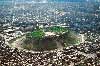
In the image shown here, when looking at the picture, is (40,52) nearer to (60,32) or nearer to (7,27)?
(60,32)

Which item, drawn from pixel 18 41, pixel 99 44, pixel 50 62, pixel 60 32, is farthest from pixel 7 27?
pixel 50 62

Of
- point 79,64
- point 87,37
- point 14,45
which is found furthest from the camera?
point 87,37

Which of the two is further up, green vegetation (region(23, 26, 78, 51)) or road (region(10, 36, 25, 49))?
green vegetation (region(23, 26, 78, 51))

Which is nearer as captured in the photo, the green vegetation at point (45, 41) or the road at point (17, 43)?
the green vegetation at point (45, 41)

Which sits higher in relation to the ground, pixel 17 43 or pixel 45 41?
pixel 45 41

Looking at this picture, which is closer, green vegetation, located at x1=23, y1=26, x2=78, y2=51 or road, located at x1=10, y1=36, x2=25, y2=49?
green vegetation, located at x1=23, y1=26, x2=78, y2=51

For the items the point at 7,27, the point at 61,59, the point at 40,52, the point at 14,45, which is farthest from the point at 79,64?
the point at 7,27

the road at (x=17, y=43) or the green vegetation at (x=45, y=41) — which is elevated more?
the green vegetation at (x=45, y=41)

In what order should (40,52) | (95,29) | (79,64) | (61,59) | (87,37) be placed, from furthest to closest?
(95,29) < (87,37) < (40,52) < (61,59) < (79,64)

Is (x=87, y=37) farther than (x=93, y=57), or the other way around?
(x=87, y=37)

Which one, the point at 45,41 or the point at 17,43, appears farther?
the point at 17,43
